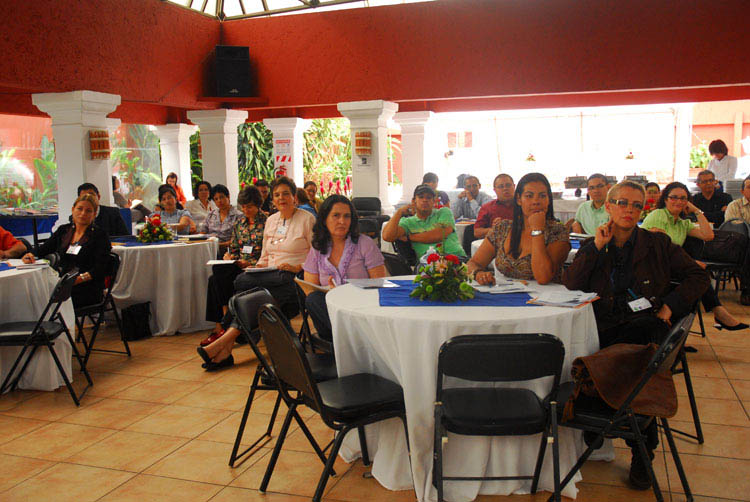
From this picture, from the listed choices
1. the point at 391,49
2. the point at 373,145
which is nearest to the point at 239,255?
the point at 373,145

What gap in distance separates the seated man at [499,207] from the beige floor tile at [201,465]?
145 inches

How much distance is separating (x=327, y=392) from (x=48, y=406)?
237 centimetres

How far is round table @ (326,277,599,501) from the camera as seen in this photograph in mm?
2580

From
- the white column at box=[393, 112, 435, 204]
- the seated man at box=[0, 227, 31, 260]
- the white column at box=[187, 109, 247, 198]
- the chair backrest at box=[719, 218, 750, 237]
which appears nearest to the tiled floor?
the seated man at box=[0, 227, 31, 260]

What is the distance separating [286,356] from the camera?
8.46ft

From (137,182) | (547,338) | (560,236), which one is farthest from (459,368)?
(137,182)

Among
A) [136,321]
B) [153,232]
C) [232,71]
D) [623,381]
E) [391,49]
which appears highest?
[391,49]

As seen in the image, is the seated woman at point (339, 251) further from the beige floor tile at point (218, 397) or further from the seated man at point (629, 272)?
the seated man at point (629, 272)

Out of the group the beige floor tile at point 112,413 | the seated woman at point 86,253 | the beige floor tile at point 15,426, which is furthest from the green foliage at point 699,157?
the beige floor tile at point 15,426

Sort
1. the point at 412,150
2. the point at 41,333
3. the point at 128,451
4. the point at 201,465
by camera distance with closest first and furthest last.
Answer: the point at 201,465 → the point at 128,451 → the point at 41,333 → the point at 412,150

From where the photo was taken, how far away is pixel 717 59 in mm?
8430

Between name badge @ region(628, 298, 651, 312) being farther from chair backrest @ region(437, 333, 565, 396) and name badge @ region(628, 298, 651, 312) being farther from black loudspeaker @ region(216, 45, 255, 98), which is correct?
black loudspeaker @ region(216, 45, 255, 98)

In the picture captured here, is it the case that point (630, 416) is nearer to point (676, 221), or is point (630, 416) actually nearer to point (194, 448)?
point (194, 448)

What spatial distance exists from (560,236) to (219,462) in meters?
2.12
